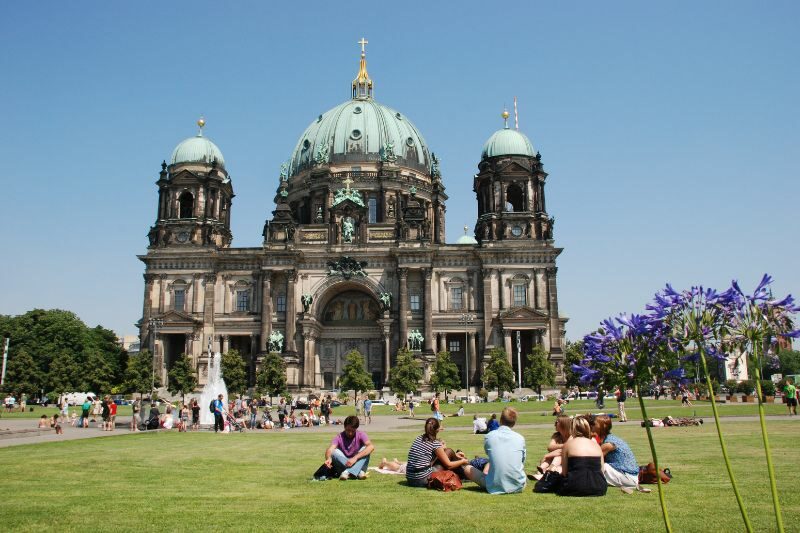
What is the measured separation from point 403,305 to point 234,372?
19.1 metres

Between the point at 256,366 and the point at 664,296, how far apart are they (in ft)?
228

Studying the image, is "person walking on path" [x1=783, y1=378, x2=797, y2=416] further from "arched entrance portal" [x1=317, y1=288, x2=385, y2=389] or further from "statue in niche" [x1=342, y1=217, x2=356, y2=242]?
"statue in niche" [x1=342, y1=217, x2=356, y2=242]

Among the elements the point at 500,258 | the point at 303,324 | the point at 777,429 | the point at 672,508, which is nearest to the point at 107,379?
the point at 303,324

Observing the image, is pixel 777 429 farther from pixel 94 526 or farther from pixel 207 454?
pixel 94 526

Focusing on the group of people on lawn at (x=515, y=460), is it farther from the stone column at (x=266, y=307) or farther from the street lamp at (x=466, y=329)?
the stone column at (x=266, y=307)

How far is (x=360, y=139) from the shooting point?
8981cm

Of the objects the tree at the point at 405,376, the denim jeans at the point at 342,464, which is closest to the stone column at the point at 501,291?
the tree at the point at 405,376

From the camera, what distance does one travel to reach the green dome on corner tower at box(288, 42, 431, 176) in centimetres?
8919

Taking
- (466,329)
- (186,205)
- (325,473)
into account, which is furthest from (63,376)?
(325,473)

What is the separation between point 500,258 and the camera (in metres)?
76.4

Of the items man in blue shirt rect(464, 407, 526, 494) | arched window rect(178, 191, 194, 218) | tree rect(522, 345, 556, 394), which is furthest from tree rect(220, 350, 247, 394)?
man in blue shirt rect(464, 407, 526, 494)

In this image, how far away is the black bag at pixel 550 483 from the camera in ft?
A: 39.0

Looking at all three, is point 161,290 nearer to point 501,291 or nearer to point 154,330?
point 154,330

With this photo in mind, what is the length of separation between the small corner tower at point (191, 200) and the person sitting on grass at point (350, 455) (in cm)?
6825
